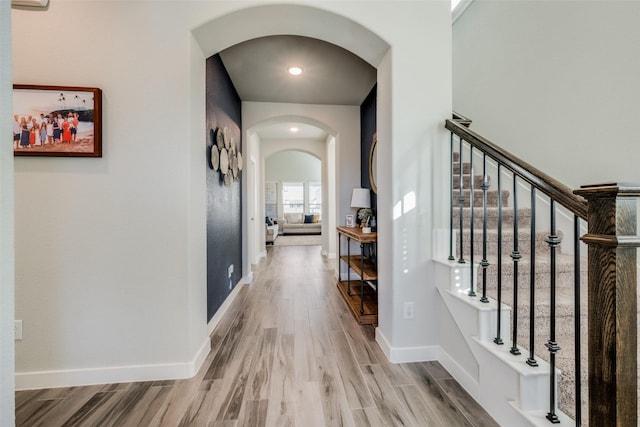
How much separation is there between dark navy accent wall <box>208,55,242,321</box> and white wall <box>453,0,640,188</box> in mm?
2872

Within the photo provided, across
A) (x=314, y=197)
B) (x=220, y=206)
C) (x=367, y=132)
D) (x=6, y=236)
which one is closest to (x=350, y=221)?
(x=367, y=132)

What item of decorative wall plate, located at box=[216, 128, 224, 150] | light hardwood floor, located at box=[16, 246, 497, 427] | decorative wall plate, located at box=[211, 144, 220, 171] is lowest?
light hardwood floor, located at box=[16, 246, 497, 427]

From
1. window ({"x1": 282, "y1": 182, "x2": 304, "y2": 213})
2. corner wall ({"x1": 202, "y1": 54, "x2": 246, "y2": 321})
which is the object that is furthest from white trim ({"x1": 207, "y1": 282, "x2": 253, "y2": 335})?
window ({"x1": 282, "y1": 182, "x2": 304, "y2": 213})

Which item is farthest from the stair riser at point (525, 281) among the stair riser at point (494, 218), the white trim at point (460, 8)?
the white trim at point (460, 8)

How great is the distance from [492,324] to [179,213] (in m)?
1.99

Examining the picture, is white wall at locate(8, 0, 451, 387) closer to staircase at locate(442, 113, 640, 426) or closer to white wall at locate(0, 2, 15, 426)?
white wall at locate(0, 2, 15, 426)

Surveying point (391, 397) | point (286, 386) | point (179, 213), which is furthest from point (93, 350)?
point (391, 397)

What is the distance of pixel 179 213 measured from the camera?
1.78 m

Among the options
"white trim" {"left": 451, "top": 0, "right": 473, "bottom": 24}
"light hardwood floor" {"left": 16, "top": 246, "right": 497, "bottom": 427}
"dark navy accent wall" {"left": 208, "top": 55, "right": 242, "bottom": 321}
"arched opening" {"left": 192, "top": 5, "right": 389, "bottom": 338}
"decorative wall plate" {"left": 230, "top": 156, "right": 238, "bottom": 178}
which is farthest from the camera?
→ "white trim" {"left": 451, "top": 0, "right": 473, "bottom": 24}

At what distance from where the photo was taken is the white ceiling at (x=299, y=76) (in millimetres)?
2639

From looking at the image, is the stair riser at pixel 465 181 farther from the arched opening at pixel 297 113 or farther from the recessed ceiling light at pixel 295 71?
the recessed ceiling light at pixel 295 71

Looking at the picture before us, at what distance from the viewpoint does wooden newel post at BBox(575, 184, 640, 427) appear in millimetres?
811

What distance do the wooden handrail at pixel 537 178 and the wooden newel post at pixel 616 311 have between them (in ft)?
0.37

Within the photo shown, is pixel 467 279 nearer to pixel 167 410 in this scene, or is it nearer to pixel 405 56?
pixel 405 56
